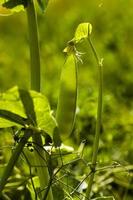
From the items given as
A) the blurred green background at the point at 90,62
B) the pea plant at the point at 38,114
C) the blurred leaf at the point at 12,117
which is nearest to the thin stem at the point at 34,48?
the pea plant at the point at 38,114

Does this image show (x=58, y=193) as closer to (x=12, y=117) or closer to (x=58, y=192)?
(x=58, y=192)

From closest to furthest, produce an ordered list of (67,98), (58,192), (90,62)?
(67,98) < (58,192) < (90,62)

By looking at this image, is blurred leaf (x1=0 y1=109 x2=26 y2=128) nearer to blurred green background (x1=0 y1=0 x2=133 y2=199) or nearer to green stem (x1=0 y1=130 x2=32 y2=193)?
green stem (x1=0 y1=130 x2=32 y2=193)

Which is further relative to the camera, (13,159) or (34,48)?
(34,48)

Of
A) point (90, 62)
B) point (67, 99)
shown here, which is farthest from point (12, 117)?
point (90, 62)

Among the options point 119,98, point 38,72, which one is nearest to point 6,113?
point 38,72

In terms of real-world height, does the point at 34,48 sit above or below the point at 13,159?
above
